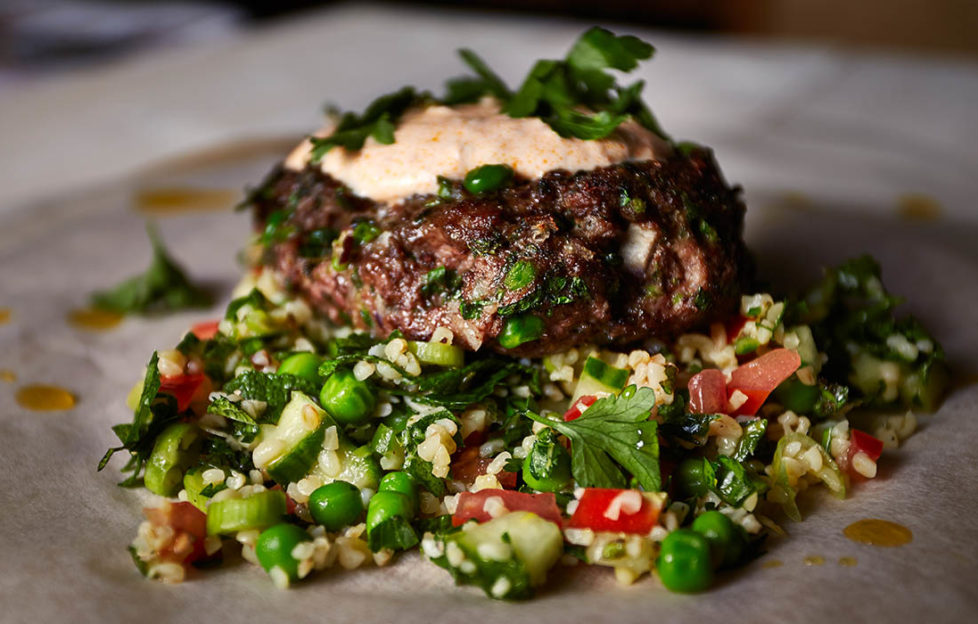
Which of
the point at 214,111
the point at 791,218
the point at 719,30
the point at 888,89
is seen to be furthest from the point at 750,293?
the point at 719,30

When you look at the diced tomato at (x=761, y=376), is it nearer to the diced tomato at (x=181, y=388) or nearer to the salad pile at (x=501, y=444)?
the salad pile at (x=501, y=444)

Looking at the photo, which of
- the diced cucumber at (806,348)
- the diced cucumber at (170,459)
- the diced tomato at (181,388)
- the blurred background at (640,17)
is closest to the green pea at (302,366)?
the diced tomato at (181,388)

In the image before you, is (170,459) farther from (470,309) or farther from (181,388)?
(470,309)

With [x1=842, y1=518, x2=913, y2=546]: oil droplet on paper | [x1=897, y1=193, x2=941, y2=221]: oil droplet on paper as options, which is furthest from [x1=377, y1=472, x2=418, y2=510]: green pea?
[x1=897, y1=193, x2=941, y2=221]: oil droplet on paper

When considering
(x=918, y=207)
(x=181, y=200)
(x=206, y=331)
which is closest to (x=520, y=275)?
(x=206, y=331)

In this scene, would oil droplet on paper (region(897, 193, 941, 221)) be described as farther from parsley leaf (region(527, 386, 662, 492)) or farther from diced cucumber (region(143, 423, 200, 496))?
diced cucumber (region(143, 423, 200, 496))

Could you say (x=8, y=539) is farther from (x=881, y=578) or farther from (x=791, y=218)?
(x=791, y=218)

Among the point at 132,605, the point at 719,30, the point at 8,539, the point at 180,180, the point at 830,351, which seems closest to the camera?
the point at 132,605
